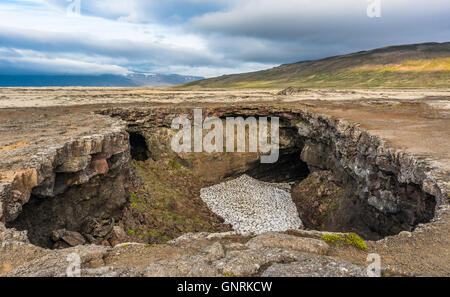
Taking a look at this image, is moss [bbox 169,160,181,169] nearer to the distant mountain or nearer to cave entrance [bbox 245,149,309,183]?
cave entrance [bbox 245,149,309,183]

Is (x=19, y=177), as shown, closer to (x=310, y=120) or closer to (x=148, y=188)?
(x=148, y=188)

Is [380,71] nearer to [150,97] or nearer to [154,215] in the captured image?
[150,97]

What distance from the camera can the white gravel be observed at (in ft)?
82.3

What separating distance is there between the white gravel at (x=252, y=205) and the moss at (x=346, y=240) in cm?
1425

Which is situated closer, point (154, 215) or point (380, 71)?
point (154, 215)

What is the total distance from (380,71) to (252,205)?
157 m

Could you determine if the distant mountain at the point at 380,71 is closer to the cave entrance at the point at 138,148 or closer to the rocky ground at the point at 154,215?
the cave entrance at the point at 138,148

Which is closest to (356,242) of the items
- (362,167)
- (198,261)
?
(198,261)

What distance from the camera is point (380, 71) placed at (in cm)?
14862

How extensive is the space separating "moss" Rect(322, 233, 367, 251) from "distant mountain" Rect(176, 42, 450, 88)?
127 m

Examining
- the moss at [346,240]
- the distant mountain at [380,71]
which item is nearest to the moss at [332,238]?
the moss at [346,240]

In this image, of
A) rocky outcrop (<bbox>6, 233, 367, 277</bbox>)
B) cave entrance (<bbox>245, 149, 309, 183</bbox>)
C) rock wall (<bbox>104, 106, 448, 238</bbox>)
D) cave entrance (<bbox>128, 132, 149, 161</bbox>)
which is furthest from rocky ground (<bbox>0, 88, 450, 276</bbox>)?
cave entrance (<bbox>245, 149, 309, 183</bbox>)

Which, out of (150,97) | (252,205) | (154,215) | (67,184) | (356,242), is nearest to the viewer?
(356,242)

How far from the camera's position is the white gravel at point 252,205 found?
82.3ft
